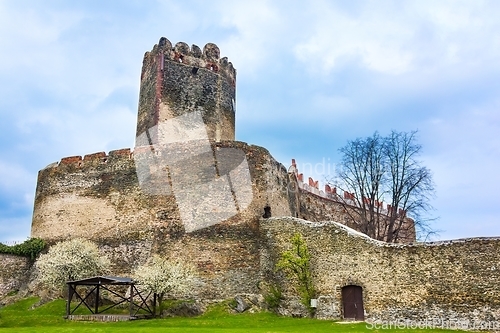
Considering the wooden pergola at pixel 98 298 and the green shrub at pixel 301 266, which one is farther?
the green shrub at pixel 301 266

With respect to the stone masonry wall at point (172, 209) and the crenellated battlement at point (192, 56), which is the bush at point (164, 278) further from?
the crenellated battlement at point (192, 56)

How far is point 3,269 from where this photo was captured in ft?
99.0

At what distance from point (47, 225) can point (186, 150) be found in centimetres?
991

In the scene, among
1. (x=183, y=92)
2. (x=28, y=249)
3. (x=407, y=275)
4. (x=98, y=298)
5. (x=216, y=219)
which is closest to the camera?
(x=407, y=275)

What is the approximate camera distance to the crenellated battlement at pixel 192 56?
33844mm

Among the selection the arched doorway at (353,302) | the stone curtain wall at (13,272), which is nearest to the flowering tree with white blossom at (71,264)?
the stone curtain wall at (13,272)

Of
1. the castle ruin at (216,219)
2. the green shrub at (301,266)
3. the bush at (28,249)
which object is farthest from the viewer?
the bush at (28,249)

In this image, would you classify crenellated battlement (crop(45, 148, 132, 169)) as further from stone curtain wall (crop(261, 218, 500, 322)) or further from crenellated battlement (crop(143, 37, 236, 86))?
stone curtain wall (crop(261, 218, 500, 322))

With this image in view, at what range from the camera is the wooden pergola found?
75.6ft

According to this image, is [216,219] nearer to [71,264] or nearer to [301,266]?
[301,266]

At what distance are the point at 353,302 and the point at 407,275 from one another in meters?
2.85

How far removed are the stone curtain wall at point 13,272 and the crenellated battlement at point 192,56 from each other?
14.5m

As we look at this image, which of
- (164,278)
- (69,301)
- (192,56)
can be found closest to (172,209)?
(164,278)

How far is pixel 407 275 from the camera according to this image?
22047 mm
